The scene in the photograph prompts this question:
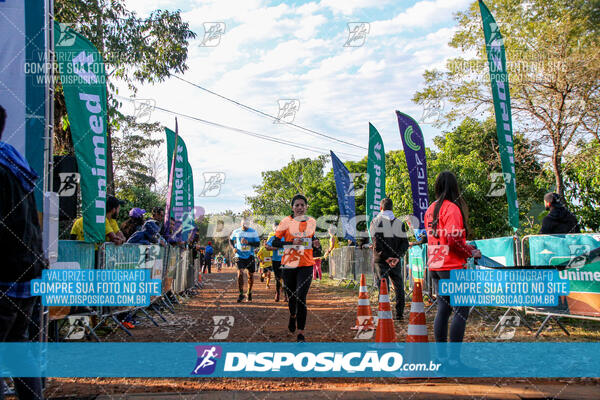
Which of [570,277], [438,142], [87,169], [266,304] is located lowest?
[266,304]

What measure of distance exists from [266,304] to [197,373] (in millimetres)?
6692

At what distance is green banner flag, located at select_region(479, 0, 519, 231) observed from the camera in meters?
8.34

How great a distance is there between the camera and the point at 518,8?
19016 millimetres

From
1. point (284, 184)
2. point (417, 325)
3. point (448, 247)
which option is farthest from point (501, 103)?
point (284, 184)

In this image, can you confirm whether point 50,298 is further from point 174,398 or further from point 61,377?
point 174,398

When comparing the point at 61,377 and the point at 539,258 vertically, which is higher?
the point at 539,258

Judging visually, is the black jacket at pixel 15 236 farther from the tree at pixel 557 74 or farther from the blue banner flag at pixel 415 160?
the tree at pixel 557 74

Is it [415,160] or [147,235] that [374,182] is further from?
[147,235]

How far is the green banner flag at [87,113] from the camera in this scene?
242 inches

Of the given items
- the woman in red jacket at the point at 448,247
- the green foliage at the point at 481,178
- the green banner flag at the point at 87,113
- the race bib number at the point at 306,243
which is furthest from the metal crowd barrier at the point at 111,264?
the green foliage at the point at 481,178

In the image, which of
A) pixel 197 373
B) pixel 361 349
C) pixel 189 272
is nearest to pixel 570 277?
pixel 361 349

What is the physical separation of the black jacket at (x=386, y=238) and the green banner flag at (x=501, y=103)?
6.83ft

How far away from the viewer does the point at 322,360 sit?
479cm

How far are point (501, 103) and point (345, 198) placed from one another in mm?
8374
